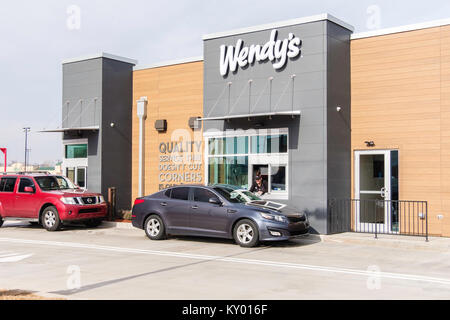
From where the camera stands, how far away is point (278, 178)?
16.2 m

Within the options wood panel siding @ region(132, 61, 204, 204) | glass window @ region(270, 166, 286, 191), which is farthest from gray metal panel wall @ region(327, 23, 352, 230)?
wood panel siding @ region(132, 61, 204, 204)

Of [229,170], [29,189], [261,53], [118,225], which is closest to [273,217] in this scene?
[229,170]

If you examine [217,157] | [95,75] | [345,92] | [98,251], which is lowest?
[98,251]

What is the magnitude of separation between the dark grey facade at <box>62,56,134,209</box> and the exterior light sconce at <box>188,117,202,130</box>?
3.40 meters

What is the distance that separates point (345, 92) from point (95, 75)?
33.7ft

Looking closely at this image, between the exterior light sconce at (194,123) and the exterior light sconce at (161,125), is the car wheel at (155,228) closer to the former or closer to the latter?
the exterior light sconce at (194,123)

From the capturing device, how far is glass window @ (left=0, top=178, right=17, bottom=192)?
17750 millimetres

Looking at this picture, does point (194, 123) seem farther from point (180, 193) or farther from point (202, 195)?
point (202, 195)

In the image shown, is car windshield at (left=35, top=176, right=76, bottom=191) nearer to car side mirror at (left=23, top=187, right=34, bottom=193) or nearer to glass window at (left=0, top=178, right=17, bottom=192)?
car side mirror at (left=23, top=187, right=34, bottom=193)

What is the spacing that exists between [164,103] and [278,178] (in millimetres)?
6671

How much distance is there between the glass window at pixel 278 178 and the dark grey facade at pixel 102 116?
753 centimetres

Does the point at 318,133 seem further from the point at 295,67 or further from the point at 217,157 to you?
the point at 217,157
